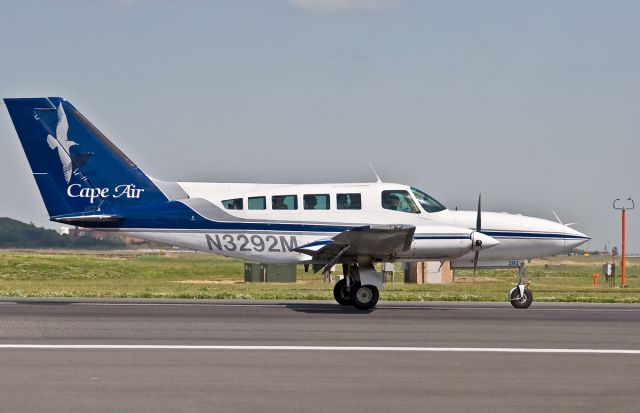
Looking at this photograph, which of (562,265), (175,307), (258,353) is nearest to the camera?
(258,353)

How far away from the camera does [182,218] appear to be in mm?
23359

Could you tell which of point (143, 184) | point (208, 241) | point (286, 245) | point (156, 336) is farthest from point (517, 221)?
point (156, 336)

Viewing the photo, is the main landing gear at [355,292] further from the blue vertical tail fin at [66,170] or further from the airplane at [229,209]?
the blue vertical tail fin at [66,170]

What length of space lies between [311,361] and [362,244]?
9.50m

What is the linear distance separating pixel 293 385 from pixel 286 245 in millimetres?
12299

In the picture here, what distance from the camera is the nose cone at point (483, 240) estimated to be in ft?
76.2

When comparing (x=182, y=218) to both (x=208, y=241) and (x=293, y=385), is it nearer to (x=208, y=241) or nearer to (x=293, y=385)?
(x=208, y=241)

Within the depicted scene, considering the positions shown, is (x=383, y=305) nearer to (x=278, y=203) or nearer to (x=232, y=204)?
(x=278, y=203)

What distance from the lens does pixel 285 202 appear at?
23562 mm

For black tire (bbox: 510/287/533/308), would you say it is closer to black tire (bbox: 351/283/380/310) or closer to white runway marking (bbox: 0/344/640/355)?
black tire (bbox: 351/283/380/310)

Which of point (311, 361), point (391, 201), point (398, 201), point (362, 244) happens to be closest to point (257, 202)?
point (362, 244)

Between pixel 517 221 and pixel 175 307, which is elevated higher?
pixel 517 221

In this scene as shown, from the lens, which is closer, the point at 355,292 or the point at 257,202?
the point at 355,292

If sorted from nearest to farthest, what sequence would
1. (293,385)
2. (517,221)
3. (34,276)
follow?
(293,385), (517,221), (34,276)
